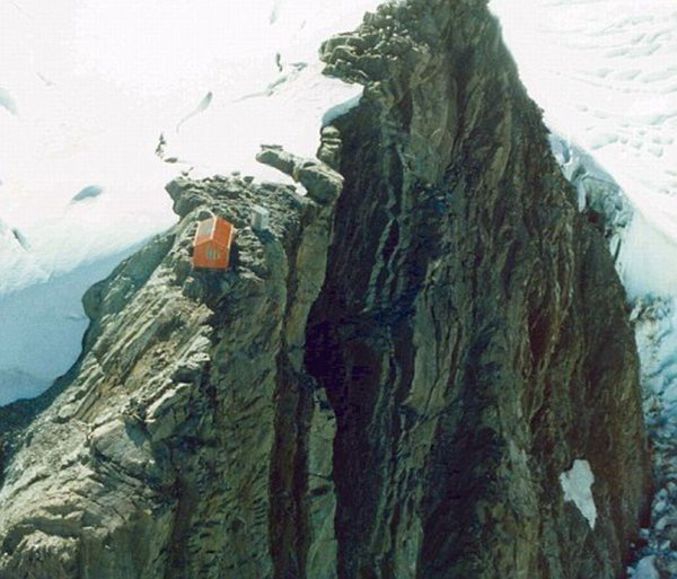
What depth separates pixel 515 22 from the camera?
32.9 metres

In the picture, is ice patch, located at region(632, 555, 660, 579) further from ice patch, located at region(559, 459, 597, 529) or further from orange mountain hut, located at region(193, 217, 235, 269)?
orange mountain hut, located at region(193, 217, 235, 269)

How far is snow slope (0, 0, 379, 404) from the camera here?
15.5 m

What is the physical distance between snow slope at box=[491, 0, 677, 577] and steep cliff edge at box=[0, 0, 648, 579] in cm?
168

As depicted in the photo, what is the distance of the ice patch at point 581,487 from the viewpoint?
19594 mm

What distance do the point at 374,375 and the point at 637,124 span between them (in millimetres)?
17548

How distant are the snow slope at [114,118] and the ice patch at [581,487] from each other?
8.12 metres

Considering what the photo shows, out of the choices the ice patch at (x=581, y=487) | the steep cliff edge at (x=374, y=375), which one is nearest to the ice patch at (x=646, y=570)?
the steep cliff edge at (x=374, y=375)

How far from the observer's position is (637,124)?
30406 millimetres

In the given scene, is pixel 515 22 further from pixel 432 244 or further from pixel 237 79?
pixel 432 244

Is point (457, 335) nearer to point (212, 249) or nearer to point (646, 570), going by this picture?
point (212, 249)

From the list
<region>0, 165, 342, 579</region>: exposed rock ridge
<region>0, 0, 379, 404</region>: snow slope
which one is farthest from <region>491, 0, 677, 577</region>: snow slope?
<region>0, 165, 342, 579</region>: exposed rock ridge

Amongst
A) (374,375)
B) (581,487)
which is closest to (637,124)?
(581,487)

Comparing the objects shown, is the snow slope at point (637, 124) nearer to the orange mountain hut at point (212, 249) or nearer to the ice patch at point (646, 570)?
the ice patch at point (646, 570)

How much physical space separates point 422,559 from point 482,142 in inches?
296
